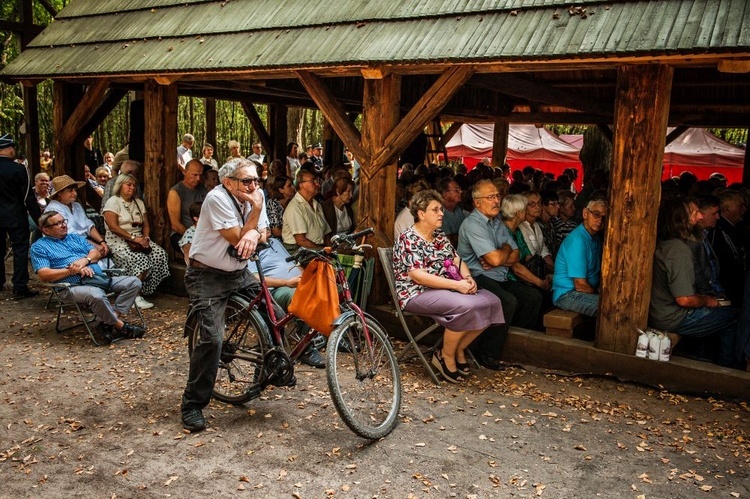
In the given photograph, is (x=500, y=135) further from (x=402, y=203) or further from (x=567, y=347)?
(x=567, y=347)

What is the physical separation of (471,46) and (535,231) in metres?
2.18

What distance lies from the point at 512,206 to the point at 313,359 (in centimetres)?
234

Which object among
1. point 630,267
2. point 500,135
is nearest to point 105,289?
point 630,267

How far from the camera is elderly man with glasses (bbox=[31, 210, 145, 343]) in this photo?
6.32 meters

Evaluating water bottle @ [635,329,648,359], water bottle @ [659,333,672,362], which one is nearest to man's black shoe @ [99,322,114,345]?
water bottle @ [635,329,648,359]

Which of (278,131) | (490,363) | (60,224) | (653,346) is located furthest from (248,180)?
(278,131)

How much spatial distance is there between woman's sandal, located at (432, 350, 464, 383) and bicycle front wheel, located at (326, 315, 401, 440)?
2.53 ft

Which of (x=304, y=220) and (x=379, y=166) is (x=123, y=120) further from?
(x=379, y=166)

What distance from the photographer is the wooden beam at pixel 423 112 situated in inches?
235

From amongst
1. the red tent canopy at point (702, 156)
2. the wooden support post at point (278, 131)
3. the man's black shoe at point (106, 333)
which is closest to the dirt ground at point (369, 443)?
the man's black shoe at point (106, 333)

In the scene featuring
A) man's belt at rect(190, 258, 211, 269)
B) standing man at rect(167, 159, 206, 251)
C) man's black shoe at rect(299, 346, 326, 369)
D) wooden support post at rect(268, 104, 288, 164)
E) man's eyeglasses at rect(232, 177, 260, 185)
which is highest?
wooden support post at rect(268, 104, 288, 164)

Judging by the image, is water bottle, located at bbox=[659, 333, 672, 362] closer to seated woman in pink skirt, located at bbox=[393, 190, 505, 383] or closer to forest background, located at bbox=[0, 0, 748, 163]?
seated woman in pink skirt, located at bbox=[393, 190, 505, 383]

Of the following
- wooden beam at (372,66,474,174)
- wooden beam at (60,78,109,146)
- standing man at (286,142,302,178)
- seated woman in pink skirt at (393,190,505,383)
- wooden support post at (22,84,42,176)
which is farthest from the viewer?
standing man at (286,142,302,178)

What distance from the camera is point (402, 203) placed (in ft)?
25.1
